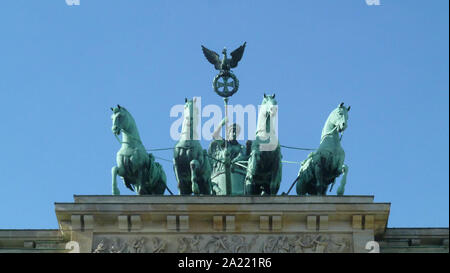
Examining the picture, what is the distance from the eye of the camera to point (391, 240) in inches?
1305

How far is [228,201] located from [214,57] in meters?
5.95

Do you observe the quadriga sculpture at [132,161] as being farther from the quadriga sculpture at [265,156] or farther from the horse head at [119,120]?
the quadriga sculpture at [265,156]

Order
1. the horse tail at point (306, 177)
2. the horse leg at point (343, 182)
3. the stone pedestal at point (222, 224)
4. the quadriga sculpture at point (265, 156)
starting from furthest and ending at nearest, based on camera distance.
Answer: the horse tail at point (306, 177), the quadriga sculpture at point (265, 156), the horse leg at point (343, 182), the stone pedestal at point (222, 224)

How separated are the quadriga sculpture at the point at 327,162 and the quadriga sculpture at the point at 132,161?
3.38 m

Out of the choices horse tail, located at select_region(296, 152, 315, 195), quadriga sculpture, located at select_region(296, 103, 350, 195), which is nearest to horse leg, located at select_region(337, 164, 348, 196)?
quadriga sculpture, located at select_region(296, 103, 350, 195)

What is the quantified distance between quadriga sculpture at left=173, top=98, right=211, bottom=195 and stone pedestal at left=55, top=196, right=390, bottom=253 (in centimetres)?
142

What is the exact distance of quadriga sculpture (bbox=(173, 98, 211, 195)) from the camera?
112ft

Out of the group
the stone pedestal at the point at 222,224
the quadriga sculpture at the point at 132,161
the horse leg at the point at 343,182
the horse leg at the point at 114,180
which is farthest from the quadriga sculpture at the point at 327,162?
the horse leg at the point at 114,180

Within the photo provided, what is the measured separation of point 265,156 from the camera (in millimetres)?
34062

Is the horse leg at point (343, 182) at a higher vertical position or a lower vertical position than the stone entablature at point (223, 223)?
higher

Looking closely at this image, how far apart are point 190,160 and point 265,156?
170 cm

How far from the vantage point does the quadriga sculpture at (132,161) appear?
112 feet
